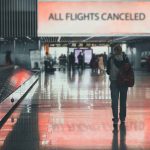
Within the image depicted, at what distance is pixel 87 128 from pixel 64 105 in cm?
540

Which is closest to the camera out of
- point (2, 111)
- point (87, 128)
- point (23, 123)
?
point (87, 128)

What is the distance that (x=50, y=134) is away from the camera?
391 inches

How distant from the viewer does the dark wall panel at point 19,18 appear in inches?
420

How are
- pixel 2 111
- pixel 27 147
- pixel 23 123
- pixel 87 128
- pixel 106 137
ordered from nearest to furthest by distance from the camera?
1. pixel 27 147
2. pixel 106 137
3. pixel 87 128
4. pixel 23 123
5. pixel 2 111

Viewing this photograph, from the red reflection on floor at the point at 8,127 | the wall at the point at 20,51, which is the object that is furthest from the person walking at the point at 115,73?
the wall at the point at 20,51

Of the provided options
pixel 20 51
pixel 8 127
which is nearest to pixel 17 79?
pixel 8 127

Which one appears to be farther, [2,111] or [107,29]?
[2,111]

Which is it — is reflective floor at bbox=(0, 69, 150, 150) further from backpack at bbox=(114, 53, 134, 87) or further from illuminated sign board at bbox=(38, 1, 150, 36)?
illuminated sign board at bbox=(38, 1, 150, 36)

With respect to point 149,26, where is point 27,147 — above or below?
below

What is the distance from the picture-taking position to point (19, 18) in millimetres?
10938

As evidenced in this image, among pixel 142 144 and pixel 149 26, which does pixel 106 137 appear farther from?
pixel 149 26

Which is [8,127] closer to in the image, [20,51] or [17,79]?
[17,79]

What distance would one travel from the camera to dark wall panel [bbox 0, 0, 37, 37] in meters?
10.7

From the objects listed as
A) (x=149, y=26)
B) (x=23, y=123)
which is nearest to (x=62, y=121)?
(x=23, y=123)
